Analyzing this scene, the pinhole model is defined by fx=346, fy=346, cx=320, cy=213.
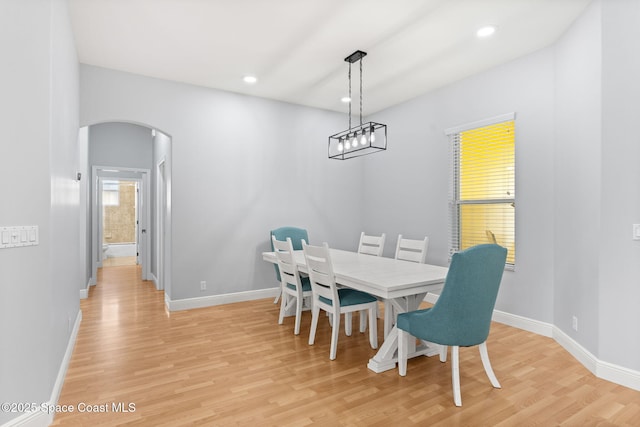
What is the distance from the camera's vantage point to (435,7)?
9.27 ft

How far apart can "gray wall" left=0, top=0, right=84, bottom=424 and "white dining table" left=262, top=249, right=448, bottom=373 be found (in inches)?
77.8

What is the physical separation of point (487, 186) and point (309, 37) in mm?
2605

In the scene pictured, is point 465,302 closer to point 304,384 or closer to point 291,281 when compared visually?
point 304,384

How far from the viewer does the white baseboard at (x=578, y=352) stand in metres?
2.45

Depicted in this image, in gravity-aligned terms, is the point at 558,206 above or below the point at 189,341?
above

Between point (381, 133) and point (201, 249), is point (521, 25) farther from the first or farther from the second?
point (201, 249)

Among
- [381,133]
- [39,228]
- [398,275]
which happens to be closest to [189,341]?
[39,228]

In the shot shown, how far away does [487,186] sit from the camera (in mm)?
4086

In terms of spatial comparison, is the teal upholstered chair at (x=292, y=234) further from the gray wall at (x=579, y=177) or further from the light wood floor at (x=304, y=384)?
the gray wall at (x=579, y=177)

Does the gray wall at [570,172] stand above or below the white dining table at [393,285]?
above

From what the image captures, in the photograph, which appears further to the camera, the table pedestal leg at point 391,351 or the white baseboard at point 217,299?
the white baseboard at point 217,299

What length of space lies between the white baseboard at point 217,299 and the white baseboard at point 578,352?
2985 millimetres

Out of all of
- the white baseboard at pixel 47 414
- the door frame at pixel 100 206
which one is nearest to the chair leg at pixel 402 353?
the white baseboard at pixel 47 414

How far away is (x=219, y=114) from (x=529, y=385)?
449cm
